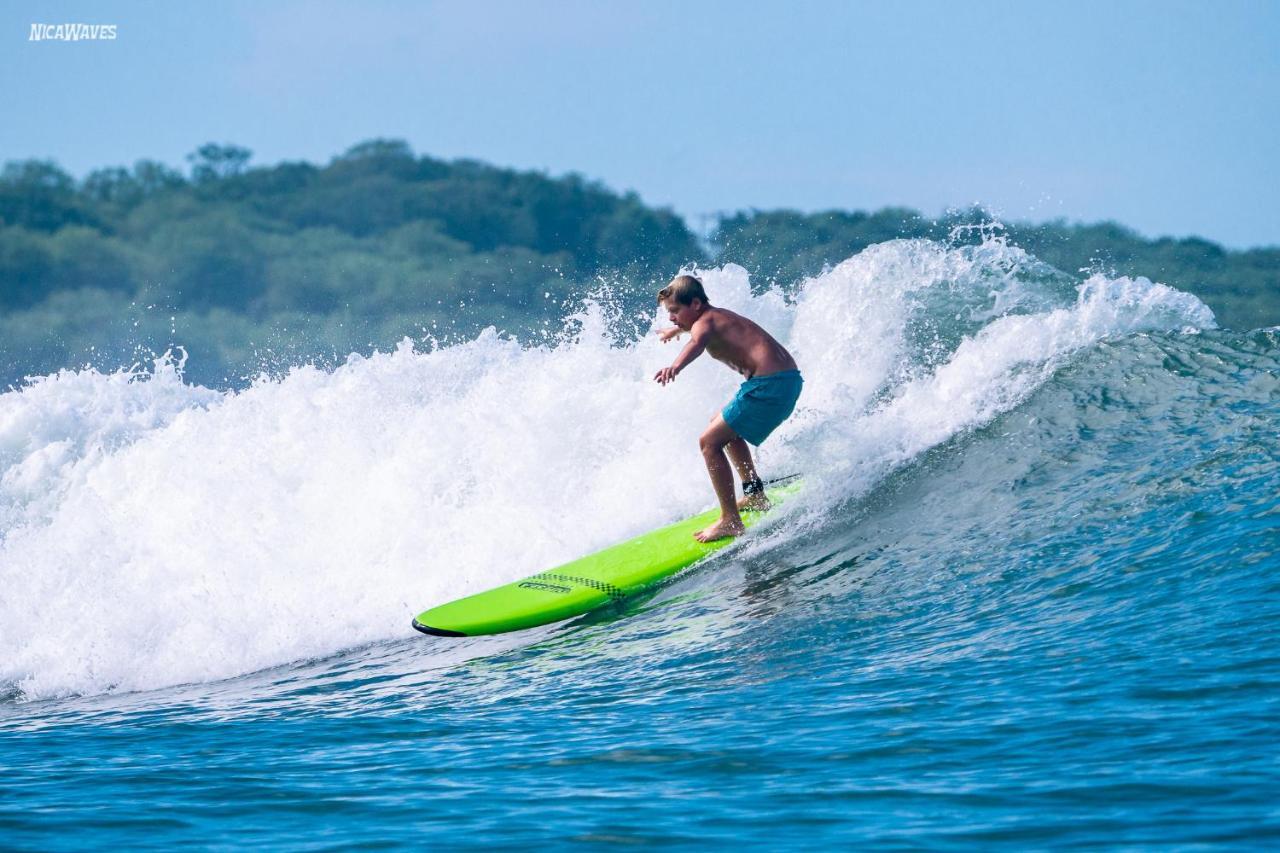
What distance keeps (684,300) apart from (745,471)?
1.14 meters

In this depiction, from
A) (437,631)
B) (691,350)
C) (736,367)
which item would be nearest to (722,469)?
(736,367)

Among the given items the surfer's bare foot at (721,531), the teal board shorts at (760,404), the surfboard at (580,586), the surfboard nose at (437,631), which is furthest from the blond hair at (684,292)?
the surfboard nose at (437,631)

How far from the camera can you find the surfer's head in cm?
728

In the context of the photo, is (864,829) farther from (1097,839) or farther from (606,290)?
(606,290)

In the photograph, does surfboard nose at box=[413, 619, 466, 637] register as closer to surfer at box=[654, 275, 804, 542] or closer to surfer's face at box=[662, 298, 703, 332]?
surfer at box=[654, 275, 804, 542]

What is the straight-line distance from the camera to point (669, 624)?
680 centimetres

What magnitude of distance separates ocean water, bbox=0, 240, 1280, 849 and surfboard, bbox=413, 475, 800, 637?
14 cm

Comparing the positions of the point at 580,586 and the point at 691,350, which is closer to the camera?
the point at 691,350

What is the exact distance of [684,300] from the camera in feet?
24.0

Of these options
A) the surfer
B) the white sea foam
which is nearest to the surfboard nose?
the white sea foam

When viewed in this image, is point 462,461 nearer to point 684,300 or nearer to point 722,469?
point 722,469

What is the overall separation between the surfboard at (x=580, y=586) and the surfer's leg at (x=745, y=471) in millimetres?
73

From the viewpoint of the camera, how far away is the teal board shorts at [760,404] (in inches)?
290

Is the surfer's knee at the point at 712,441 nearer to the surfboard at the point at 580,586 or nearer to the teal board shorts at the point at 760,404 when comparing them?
the teal board shorts at the point at 760,404
